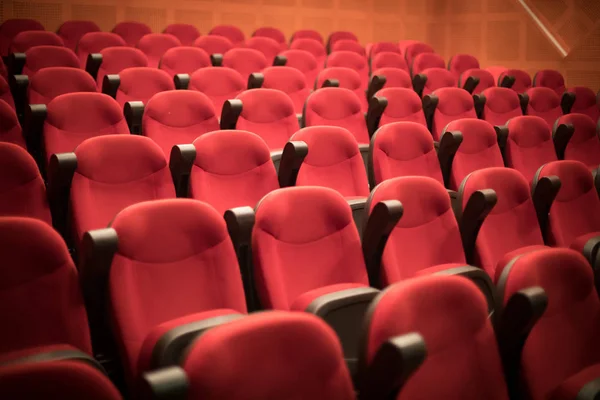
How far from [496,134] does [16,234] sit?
791mm

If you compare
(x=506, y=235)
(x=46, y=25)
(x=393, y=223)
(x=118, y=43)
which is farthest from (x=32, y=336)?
(x=46, y=25)

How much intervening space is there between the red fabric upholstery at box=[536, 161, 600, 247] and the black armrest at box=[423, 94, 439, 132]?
0.36 meters

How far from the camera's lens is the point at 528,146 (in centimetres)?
100

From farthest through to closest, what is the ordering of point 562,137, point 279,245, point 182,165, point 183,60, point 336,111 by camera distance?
point 183,60, point 562,137, point 336,111, point 182,165, point 279,245

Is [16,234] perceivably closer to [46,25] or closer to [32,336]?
[32,336]

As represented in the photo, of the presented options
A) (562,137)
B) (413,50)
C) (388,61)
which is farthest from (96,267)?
(413,50)

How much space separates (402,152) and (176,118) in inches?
12.4

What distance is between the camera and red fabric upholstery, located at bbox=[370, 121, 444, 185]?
2.57ft

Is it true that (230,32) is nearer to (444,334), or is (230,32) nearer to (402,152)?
(402,152)

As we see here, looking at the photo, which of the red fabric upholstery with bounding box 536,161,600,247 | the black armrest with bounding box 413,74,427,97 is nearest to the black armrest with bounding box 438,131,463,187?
the red fabric upholstery with bounding box 536,161,600,247

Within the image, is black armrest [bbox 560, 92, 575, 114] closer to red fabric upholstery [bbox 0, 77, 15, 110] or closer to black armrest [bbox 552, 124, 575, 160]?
black armrest [bbox 552, 124, 575, 160]

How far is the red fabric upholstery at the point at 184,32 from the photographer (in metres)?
1.53

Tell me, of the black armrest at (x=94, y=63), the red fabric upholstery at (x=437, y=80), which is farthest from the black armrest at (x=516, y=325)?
the red fabric upholstery at (x=437, y=80)

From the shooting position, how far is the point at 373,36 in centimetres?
203
